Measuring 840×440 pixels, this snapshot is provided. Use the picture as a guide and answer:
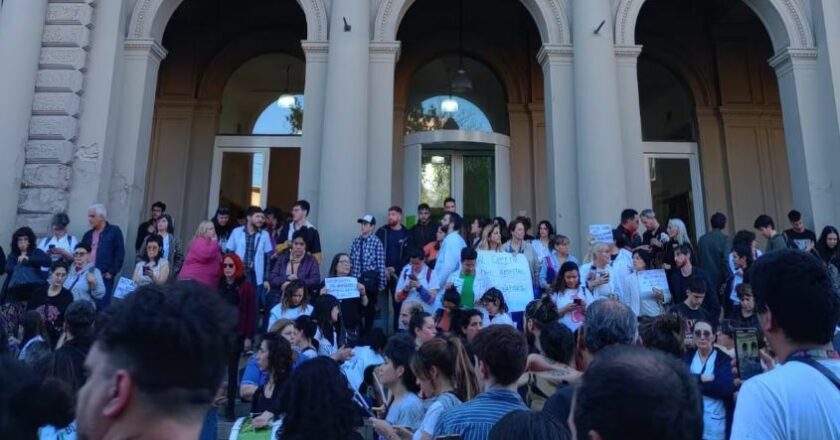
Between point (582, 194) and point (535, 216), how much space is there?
3970 millimetres

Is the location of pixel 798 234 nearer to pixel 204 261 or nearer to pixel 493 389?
pixel 493 389

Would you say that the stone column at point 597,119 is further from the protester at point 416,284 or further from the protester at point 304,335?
the protester at point 304,335

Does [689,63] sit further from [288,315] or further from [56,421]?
[56,421]

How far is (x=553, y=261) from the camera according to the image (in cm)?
877

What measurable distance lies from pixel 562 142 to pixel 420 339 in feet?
20.9

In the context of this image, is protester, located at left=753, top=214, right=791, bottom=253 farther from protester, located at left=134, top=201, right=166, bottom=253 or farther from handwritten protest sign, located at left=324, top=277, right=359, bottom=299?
protester, located at left=134, top=201, right=166, bottom=253

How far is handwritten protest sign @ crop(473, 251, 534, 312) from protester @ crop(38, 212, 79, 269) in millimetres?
5868

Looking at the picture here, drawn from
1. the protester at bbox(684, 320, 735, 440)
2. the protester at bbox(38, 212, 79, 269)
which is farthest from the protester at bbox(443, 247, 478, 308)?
the protester at bbox(38, 212, 79, 269)

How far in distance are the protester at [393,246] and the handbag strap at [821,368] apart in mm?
7312

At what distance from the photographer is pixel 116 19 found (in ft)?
35.4

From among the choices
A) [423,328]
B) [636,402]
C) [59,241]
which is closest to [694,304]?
[423,328]

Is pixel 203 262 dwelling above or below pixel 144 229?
below

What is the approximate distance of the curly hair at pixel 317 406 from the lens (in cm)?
305

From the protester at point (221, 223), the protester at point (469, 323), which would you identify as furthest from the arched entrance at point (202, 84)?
the protester at point (469, 323)
